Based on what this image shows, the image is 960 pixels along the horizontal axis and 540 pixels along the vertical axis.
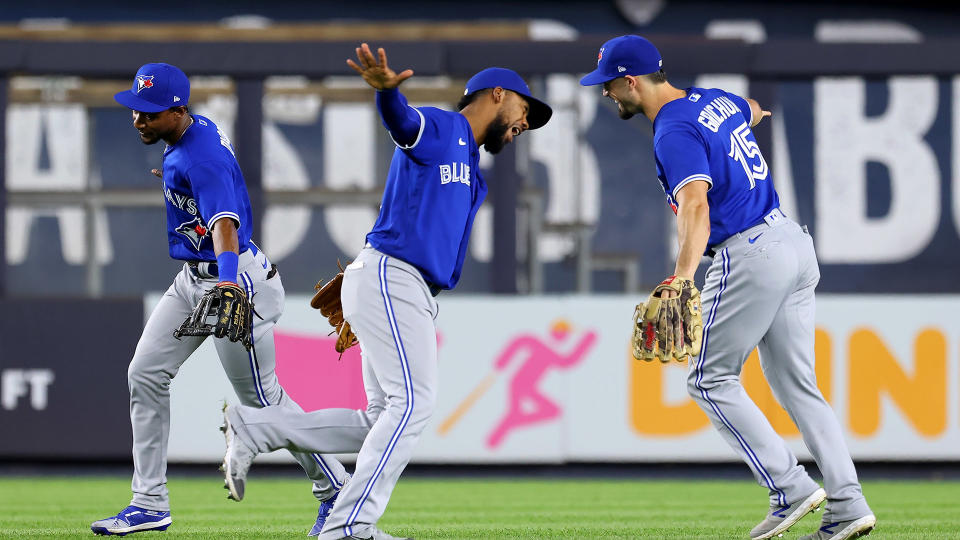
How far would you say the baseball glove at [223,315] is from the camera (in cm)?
530

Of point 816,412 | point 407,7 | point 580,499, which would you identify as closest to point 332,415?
point 816,412

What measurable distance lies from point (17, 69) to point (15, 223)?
5397mm

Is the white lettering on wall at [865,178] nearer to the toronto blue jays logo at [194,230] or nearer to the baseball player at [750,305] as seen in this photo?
the baseball player at [750,305]

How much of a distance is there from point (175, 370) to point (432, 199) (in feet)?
5.44

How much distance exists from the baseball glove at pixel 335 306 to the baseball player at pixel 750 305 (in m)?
1.37

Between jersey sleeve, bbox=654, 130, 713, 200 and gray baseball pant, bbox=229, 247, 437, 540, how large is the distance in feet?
3.43

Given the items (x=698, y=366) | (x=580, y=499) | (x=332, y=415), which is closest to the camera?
(x=332, y=415)

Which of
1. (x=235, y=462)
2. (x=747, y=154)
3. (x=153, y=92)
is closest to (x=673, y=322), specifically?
(x=747, y=154)

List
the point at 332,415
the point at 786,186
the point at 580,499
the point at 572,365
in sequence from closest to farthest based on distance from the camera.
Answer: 1. the point at 332,415
2. the point at 580,499
3. the point at 572,365
4. the point at 786,186

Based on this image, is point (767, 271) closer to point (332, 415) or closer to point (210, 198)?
point (332, 415)

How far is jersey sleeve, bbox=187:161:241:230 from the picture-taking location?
5.43m

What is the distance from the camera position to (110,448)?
917 centimetres

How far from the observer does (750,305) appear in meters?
5.30

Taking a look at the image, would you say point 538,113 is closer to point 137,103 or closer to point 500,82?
point 500,82
